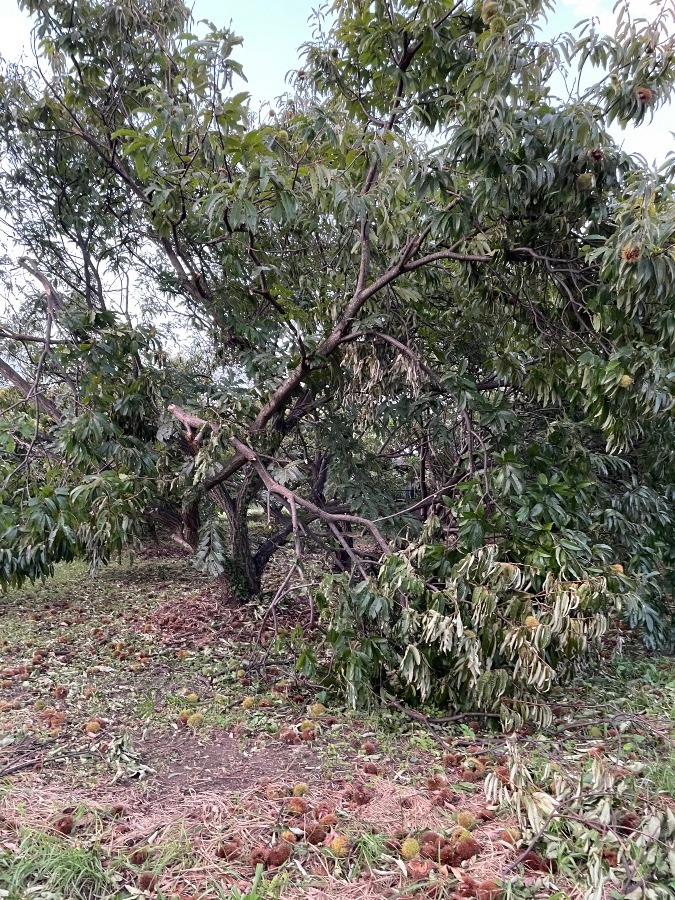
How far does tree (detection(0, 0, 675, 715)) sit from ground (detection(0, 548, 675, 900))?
0.34 metres

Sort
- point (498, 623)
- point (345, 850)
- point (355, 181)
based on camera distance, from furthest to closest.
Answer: point (355, 181) → point (498, 623) → point (345, 850)

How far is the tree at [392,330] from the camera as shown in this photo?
8.95 feet

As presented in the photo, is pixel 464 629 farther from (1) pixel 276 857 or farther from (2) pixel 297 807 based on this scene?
(1) pixel 276 857

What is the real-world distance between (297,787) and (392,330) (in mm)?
2720

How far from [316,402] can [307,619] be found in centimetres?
167

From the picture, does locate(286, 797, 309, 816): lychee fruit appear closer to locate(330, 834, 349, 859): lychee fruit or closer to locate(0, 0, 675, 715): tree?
locate(330, 834, 349, 859): lychee fruit

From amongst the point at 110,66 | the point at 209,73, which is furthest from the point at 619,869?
the point at 110,66

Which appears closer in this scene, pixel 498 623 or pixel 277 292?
pixel 498 623

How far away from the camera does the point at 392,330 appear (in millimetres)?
3971

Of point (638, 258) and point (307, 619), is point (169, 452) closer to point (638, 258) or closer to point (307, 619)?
point (307, 619)

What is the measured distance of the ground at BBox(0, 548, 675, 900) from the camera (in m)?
1.62

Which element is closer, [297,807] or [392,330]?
[297,807]

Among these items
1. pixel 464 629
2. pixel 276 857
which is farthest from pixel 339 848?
pixel 464 629

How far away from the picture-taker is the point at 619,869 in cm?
158
